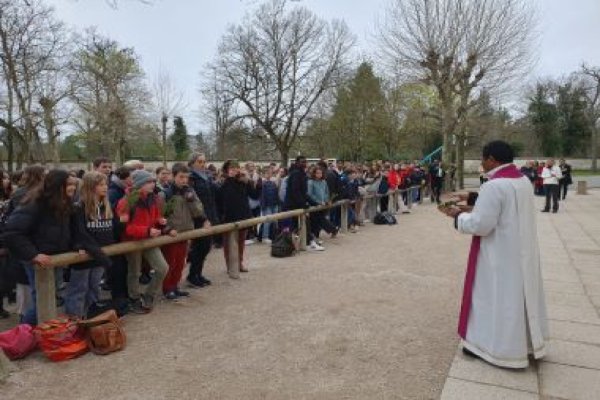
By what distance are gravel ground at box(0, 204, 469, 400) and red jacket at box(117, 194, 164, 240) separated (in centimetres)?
88

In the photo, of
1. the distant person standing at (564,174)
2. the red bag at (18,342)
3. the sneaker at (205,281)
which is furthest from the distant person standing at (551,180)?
the red bag at (18,342)

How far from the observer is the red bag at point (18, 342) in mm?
4175

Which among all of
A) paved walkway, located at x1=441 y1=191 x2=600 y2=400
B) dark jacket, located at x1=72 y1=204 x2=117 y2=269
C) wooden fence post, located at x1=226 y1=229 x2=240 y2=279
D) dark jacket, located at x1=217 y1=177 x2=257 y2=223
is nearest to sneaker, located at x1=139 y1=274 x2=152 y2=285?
wooden fence post, located at x1=226 y1=229 x2=240 y2=279

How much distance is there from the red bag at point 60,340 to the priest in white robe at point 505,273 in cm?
329

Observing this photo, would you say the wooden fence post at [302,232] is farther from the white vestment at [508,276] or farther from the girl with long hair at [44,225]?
the white vestment at [508,276]

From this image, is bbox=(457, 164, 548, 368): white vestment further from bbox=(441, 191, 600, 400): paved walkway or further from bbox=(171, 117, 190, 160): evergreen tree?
bbox=(171, 117, 190, 160): evergreen tree

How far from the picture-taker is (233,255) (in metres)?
7.20

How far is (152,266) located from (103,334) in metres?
1.26

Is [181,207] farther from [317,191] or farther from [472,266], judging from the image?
[317,191]

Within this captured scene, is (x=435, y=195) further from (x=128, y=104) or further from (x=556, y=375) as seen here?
(x=128, y=104)

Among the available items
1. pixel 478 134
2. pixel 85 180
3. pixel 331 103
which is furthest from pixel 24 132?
pixel 478 134

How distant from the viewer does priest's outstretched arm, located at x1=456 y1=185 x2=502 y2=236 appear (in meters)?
4.04

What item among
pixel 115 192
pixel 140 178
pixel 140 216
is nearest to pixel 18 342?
pixel 140 216

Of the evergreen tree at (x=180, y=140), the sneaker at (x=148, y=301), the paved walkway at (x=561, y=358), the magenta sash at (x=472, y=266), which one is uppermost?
the evergreen tree at (x=180, y=140)
